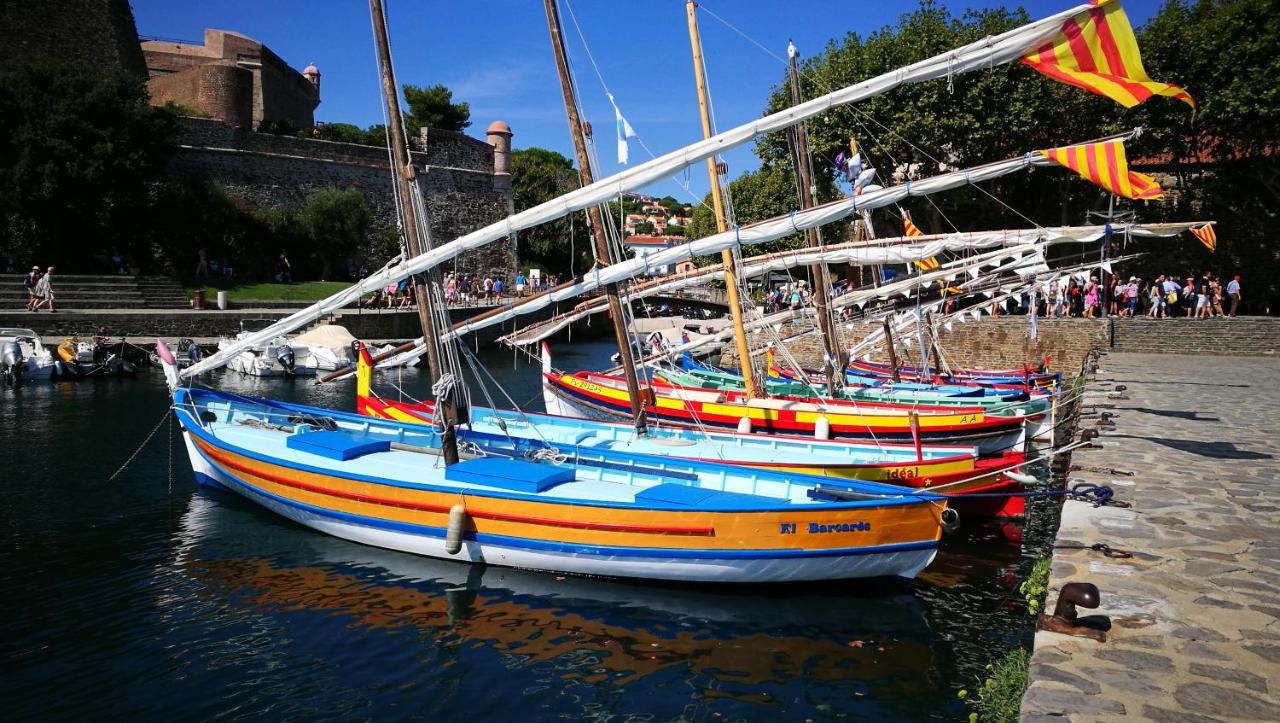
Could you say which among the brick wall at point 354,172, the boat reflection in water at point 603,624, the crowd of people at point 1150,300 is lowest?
the boat reflection in water at point 603,624

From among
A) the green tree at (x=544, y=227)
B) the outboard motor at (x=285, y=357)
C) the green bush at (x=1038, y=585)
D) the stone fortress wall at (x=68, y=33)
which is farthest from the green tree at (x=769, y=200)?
the stone fortress wall at (x=68, y=33)

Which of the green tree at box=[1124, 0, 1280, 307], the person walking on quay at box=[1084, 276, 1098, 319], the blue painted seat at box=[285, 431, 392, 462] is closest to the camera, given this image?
the blue painted seat at box=[285, 431, 392, 462]

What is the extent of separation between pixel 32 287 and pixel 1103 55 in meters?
41.4

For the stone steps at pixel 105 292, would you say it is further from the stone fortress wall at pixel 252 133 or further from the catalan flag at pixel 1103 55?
the catalan flag at pixel 1103 55

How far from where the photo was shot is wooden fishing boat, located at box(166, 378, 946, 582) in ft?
31.8

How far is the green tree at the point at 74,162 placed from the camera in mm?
38844

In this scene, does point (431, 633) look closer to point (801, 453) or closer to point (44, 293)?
point (801, 453)

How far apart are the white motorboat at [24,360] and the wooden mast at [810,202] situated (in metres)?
26.7

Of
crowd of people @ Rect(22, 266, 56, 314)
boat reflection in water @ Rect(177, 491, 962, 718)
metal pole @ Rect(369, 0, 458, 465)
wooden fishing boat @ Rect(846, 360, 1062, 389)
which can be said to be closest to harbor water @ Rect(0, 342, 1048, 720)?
boat reflection in water @ Rect(177, 491, 962, 718)

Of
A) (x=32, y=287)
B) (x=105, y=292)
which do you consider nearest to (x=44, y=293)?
(x=32, y=287)

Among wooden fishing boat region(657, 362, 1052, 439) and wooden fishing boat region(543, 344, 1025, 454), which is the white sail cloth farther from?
wooden fishing boat region(657, 362, 1052, 439)

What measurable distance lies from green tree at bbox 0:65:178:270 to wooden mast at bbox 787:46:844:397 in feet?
122

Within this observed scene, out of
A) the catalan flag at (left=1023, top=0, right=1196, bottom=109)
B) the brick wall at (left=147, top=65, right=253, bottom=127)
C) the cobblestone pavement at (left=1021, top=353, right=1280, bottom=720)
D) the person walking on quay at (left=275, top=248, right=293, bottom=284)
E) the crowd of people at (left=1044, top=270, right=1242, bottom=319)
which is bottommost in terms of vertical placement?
the cobblestone pavement at (left=1021, top=353, right=1280, bottom=720)

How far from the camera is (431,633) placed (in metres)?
9.34
